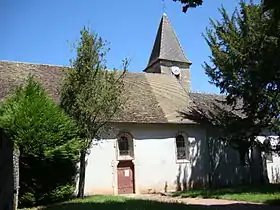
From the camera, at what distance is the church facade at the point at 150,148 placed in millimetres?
22234

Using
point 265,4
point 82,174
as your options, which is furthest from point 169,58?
point 265,4

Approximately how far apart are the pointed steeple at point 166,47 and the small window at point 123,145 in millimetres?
15562

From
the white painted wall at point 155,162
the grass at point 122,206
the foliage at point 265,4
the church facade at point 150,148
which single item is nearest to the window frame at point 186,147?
the church facade at point 150,148

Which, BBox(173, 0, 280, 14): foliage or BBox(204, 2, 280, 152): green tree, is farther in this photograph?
BBox(204, 2, 280, 152): green tree

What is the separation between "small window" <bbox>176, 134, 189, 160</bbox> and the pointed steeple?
45.0ft

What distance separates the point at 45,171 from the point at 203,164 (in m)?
12.5

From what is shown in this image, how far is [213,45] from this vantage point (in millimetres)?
25031

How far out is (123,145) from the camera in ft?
76.7

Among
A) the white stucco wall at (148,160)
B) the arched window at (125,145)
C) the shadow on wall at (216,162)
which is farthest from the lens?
the shadow on wall at (216,162)

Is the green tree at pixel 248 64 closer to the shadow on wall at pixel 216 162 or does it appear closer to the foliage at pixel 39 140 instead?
the shadow on wall at pixel 216 162

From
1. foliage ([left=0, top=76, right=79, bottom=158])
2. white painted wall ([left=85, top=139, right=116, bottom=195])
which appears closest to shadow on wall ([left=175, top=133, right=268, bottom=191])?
white painted wall ([left=85, top=139, right=116, bottom=195])

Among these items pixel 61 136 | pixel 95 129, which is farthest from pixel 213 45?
pixel 61 136

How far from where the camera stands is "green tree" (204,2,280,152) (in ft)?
70.9

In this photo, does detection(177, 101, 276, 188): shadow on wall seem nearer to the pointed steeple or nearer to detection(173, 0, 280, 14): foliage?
the pointed steeple
